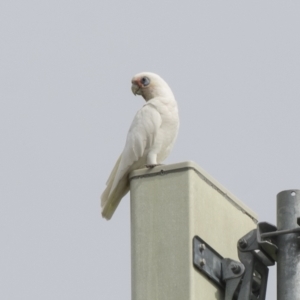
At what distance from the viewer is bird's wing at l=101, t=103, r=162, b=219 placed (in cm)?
721

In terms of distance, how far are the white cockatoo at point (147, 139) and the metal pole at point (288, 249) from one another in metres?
2.87

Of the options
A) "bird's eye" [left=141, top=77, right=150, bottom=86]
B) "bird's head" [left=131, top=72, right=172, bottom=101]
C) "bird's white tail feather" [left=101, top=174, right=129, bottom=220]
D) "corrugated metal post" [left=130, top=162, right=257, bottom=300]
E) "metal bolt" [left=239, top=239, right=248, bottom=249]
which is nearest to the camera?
"corrugated metal post" [left=130, top=162, right=257, bottom=300]

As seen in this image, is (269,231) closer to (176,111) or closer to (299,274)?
(299,274)

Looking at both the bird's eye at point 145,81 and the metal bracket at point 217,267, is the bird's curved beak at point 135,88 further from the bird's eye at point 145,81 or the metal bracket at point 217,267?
the metal bracket at point 217,267

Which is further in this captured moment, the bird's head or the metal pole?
the bird's head

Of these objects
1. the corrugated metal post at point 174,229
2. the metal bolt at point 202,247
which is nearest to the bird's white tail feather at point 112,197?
the corrugated metal post at point 174,229

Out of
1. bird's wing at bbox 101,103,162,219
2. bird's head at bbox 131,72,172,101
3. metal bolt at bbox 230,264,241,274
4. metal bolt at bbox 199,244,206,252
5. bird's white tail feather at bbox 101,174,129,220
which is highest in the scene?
bird's head at bbox 131,72,172,101

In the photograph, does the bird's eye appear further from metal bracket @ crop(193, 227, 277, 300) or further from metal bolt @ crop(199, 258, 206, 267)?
metal bolt @ crop(199, 258, 206, 267)

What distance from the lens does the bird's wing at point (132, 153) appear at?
7.21 metres

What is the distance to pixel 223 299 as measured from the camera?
15.8ft

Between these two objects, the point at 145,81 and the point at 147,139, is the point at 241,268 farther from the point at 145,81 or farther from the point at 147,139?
the point at 145,81

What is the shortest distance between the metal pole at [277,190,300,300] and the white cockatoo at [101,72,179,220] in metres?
2.87

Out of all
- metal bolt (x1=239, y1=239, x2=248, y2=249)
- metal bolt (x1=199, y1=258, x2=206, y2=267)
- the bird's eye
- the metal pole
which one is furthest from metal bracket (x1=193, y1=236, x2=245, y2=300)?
the bird's eye

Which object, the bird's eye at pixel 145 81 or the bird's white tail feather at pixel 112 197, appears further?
the bird's eye at pixel 145 81
